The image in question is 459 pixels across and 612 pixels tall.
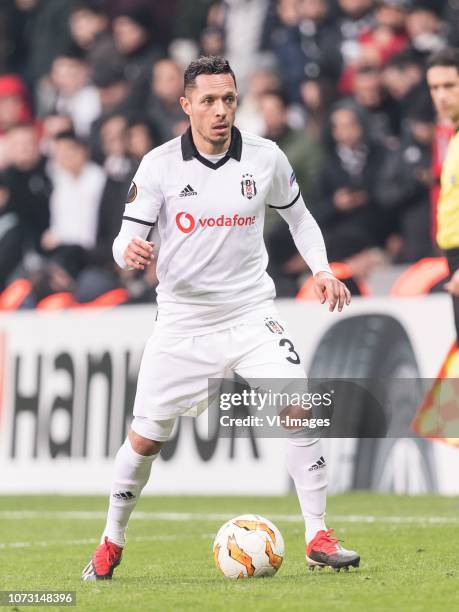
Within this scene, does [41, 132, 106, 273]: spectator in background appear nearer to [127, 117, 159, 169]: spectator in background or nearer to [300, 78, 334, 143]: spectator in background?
[127, 117, 159, 169]: spectator in background

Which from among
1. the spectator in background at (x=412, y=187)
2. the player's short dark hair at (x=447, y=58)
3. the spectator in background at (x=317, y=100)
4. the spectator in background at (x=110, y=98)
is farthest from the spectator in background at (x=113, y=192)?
the player's short dark hair at (x=447, y=58)

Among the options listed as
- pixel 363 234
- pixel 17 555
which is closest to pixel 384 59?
pixel 363 234

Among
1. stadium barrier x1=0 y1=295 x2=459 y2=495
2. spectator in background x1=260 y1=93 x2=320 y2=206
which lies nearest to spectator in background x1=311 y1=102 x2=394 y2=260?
spectator in background x1=260 y1=93 x2=320 y2=206

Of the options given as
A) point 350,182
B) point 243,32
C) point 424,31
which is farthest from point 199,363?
point 243,32

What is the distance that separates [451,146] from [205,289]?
3064mm

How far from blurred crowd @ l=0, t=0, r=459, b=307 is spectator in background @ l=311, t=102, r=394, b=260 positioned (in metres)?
0.01

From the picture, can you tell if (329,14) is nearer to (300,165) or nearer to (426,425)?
(300,165)

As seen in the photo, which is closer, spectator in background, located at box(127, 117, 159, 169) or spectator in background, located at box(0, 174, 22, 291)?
A: spectator in background, located at box(127, 117, 159, 169)

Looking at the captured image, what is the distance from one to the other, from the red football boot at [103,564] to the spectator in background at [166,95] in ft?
31.5

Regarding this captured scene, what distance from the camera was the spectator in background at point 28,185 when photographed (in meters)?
17.1

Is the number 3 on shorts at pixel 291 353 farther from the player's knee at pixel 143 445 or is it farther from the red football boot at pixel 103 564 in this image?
the red football boot at pixel 103 564

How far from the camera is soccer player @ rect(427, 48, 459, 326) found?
30.0 ft

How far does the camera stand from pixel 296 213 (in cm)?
719

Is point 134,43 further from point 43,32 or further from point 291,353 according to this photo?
point 291,353
